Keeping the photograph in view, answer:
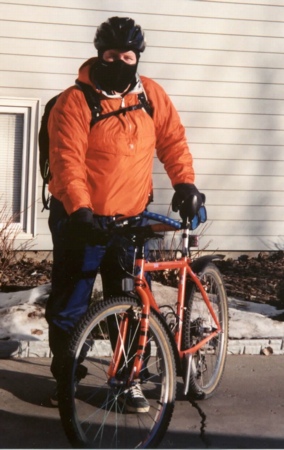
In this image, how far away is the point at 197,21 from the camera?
32.0ft

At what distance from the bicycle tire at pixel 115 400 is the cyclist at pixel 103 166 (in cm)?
10

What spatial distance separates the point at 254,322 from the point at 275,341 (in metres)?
0.38

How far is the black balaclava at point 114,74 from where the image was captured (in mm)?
5289

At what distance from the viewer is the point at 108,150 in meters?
5.30

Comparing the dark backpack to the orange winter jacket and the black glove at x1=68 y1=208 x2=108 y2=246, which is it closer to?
the orange winter jacket

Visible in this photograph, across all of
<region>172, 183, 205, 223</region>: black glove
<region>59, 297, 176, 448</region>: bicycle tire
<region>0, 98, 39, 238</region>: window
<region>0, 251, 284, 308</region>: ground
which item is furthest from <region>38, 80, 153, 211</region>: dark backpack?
<region>0, 98, 39, 238</region>: window

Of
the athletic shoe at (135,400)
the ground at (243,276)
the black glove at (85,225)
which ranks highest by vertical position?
the black glove at (85,225)

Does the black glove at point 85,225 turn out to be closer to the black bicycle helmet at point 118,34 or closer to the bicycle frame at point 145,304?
the bicycle frame at point 145,304

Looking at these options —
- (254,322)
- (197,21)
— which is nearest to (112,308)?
(254,322)

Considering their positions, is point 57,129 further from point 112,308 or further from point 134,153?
point 112,308

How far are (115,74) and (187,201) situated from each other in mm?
746

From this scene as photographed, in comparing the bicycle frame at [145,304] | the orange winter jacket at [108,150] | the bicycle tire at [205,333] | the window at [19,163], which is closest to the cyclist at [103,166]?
the orange winter jacket at [108,150]

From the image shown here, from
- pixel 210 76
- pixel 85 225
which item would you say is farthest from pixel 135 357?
pixel 210 76

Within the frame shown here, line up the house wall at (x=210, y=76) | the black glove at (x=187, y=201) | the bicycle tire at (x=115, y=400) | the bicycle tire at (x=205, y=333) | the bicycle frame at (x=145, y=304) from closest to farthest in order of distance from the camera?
the bicycle tire at (x=115, y=400), the bicycle frame at (x=145, y=304), the black glove at (x=187, y=201), the bicycle tire at (x=205, y=333), the house wall at (x=210, y=76)
